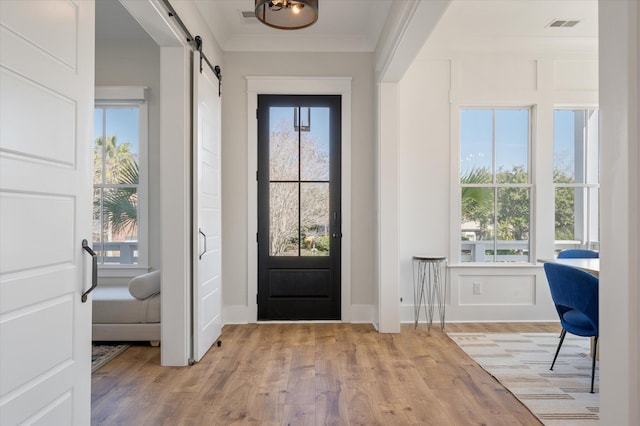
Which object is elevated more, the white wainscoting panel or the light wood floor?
the white wainscoting panel

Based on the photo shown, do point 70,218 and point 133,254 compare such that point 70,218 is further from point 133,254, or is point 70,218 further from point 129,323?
point 133,254

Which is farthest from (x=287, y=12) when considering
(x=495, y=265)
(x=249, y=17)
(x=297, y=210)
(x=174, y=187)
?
(x=495, y=265)

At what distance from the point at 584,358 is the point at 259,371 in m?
2.57

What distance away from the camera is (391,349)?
11.8 feet

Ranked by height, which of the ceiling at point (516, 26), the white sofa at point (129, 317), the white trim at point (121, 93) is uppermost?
the ceiling at point (516, 26)

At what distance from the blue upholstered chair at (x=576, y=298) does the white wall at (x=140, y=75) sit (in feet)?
12.0

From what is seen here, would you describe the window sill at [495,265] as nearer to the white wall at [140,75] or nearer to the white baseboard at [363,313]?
the white baseboard at [363,313]

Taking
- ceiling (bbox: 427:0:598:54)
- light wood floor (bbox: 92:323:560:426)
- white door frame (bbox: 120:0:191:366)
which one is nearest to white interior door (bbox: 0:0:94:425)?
light wood floor (bbox: 92:323:560:426)

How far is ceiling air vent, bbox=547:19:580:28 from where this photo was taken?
405 centimetres

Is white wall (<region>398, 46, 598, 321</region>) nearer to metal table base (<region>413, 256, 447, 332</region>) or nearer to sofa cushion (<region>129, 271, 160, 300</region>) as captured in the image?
metal table base (<region>413, 256, 447, 332</region>)

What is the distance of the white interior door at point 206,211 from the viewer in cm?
324

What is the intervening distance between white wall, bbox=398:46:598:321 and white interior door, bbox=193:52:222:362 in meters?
1.96

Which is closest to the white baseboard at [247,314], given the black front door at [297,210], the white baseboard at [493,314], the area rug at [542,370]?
the black front door at [297,210]

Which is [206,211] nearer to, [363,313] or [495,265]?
[363,313]
